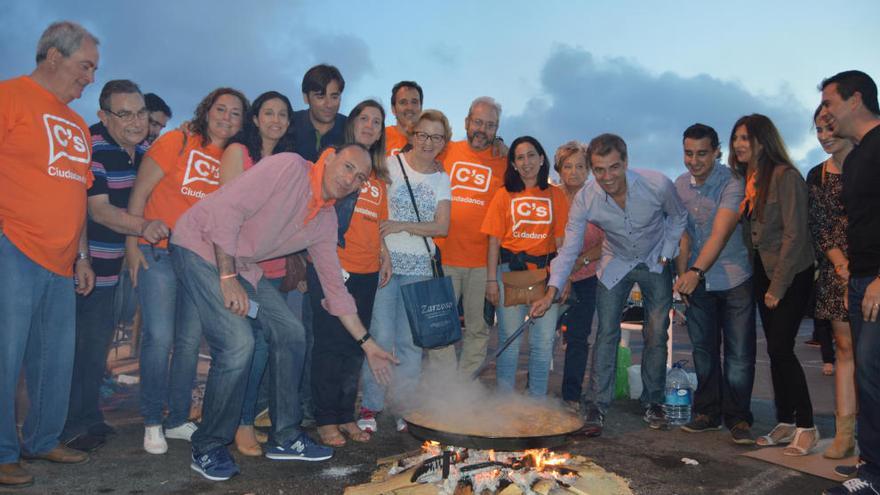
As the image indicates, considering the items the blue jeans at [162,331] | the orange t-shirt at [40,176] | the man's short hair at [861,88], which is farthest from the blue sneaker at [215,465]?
the man's short hair at [861,88]

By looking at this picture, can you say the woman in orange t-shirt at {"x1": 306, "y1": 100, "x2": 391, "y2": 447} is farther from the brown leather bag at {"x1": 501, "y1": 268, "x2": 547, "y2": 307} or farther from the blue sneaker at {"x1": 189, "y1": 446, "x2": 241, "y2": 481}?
the brown leather bag at {"x1": 501, "y1": 268, "x2": 547, "y2": 307}

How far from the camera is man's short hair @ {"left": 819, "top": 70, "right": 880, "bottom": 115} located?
A: 393 cm

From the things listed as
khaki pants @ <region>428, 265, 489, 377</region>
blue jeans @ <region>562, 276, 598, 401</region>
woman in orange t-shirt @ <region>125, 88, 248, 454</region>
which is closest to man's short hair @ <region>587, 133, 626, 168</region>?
blue jeans @ <region>562, 276, 598, 401</region>

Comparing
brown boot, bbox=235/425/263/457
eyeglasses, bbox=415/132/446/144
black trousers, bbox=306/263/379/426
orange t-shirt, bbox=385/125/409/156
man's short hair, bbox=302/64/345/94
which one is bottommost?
brown boot, bbox=235/425/263/457

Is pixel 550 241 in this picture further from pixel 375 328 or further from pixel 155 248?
pixel 155 248

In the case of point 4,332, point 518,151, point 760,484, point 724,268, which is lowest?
point 760,484

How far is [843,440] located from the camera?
15.2 ft

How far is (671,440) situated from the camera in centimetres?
523

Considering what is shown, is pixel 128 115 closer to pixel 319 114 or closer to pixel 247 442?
pixel 319 114

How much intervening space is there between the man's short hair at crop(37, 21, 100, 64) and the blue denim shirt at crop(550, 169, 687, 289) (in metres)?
3.80

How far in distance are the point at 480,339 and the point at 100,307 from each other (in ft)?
9.86

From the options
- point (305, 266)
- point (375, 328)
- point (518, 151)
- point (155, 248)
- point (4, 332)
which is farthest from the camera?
point (518, 151)

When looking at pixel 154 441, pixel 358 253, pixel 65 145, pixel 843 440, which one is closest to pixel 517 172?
pixel 358 253

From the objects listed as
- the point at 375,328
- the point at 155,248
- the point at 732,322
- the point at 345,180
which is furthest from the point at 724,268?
the point at 155,248
